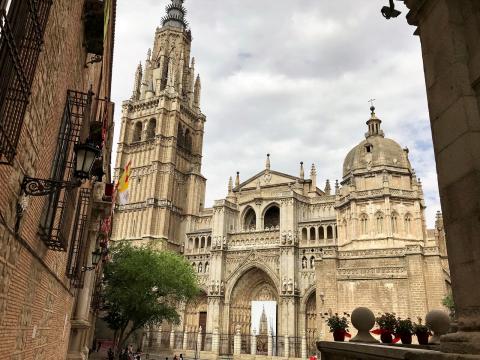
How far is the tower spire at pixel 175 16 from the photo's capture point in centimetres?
6016

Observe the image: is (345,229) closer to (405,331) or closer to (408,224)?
(408,224)

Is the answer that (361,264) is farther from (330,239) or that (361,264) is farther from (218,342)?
(218,342)

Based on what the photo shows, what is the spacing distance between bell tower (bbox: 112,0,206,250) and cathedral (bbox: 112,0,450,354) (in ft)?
0.48

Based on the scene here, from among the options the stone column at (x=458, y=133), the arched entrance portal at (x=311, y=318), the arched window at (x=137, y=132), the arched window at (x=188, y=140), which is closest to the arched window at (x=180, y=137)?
the arched window at (x=188, y=140)

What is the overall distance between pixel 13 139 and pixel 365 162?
35.8 meters

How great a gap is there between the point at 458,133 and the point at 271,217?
4025 cm

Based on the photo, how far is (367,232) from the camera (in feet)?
109

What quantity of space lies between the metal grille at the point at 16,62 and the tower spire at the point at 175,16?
5932 cm

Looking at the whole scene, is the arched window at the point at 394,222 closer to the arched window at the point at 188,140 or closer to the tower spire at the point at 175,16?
the arched window at the point at 188,140

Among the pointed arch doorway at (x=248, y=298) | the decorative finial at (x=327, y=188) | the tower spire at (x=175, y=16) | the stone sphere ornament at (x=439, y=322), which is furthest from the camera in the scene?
the tower spire at (x=175, y=16)

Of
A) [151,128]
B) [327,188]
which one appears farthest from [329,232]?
[151,128]

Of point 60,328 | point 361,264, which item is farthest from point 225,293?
point 60,328

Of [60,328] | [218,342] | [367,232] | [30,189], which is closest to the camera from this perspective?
[30,189]

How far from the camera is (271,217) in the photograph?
44.1 meters
